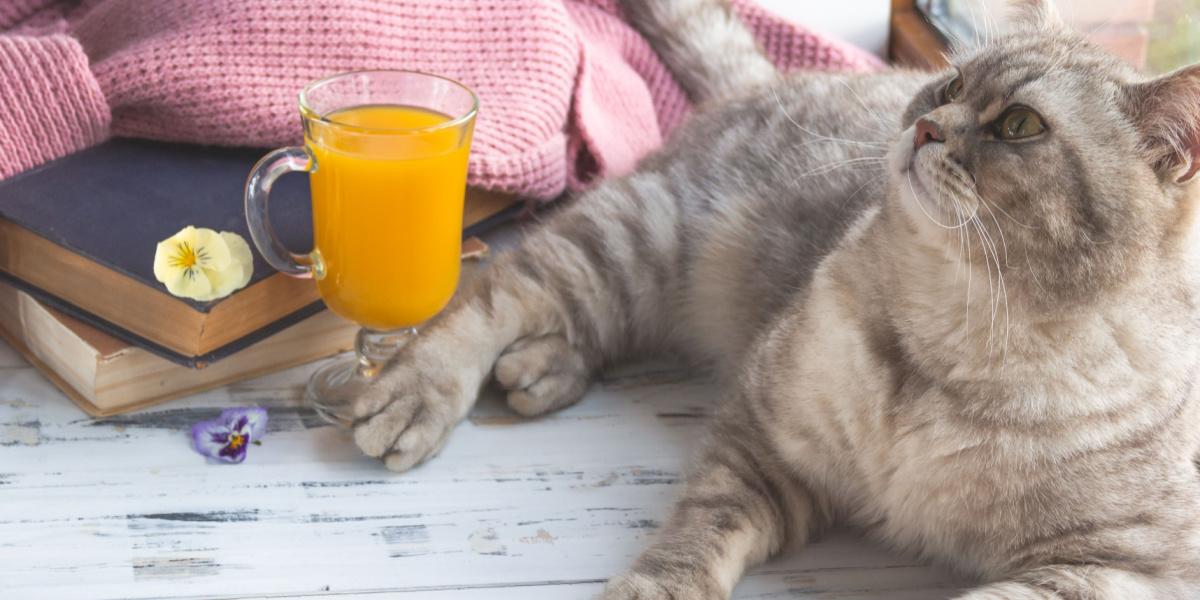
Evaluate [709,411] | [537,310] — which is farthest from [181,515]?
[709,411]

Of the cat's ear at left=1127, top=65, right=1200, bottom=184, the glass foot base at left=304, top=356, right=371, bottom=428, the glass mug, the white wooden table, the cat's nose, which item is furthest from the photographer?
the glass foot base at left=304, top=356, right=371, bottom=428

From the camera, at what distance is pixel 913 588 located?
117cm

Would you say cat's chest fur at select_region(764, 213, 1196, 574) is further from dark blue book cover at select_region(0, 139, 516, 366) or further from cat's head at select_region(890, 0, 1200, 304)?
dark blue book cover at select_region(0, 139, 516, 366)

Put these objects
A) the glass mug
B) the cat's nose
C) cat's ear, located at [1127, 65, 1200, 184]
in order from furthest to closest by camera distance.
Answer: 1. the glass mug
2. the cat's nose
3. cat's ear, located at [1127, 65, 1200, 184]

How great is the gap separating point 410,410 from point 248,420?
6.6 inches

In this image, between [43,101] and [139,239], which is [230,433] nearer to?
[139,239]

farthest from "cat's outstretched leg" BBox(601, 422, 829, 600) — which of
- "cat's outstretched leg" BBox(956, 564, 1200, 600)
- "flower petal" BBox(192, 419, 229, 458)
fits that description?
"flower petal" BBox(192, 419, 229, 458)

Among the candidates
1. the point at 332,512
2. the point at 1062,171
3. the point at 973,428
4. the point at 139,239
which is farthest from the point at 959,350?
the point at 139,239

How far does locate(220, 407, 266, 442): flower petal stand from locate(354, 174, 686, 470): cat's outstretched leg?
0.36ft

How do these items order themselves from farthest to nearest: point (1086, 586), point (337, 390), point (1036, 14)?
point (337, 390) < point (1036, 14) < point (1086, 586)

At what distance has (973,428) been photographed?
3.46 ft

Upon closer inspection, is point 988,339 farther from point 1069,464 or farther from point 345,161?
point 345,161

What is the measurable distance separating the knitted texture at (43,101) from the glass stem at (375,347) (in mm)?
401

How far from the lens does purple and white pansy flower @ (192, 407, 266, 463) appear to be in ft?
4.13
